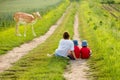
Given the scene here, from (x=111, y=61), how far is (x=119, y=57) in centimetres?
72

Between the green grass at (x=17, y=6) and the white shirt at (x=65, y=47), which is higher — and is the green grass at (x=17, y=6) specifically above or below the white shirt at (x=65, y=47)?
above

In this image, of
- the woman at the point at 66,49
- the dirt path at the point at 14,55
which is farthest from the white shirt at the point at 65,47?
the dirt path at the point at 14,55

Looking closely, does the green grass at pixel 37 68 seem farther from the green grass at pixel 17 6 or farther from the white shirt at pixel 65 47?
the green grass at pixel 17 6

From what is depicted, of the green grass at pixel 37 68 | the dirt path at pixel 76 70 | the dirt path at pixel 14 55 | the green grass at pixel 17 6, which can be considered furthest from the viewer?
the green grass at pixel 17 6

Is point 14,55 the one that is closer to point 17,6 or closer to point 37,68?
point 37,68

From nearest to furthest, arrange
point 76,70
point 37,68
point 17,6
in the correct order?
1. point 37,68
2. point 76,70
3. point 17,6

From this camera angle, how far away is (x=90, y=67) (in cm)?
1495

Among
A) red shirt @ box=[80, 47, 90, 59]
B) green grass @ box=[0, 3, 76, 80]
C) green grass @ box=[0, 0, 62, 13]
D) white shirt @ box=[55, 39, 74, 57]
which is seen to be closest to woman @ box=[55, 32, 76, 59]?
white shirt @ box=[55, 39, 74, 57]

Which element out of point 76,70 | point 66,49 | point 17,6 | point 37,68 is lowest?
point 76,70

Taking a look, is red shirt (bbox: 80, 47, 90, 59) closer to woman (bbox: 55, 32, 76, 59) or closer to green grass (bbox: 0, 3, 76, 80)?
woman (bbox: 55, 32, 76, 59)

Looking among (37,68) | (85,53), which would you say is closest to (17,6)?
(85,53)

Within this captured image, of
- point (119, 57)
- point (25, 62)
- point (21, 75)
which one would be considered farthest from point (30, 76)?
point (119, 57)

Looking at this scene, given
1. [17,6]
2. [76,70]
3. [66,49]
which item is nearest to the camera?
[76,70]

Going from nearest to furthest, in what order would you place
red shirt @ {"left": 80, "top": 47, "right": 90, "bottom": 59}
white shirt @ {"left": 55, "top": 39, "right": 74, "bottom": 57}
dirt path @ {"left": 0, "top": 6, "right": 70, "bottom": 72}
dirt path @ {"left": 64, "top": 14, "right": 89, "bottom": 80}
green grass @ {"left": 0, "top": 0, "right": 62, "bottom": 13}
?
1. dirt path @ {"left": 64, "top": 14, "right": 89, "bottom": 80}
2. dirt path @ {"left": 0, "top": 6, "right": 70, "bottom": 72}
3. white shirt @ {"left": 55, "top": 39, "right": 74, "bottom": 57}
4. red shirt @ {"left": 80, "top": 47, "right": 90, "bottom": 59}
5. green grass @ {"left": 0, "top": 0, "right": 62, "bottom": 13}
